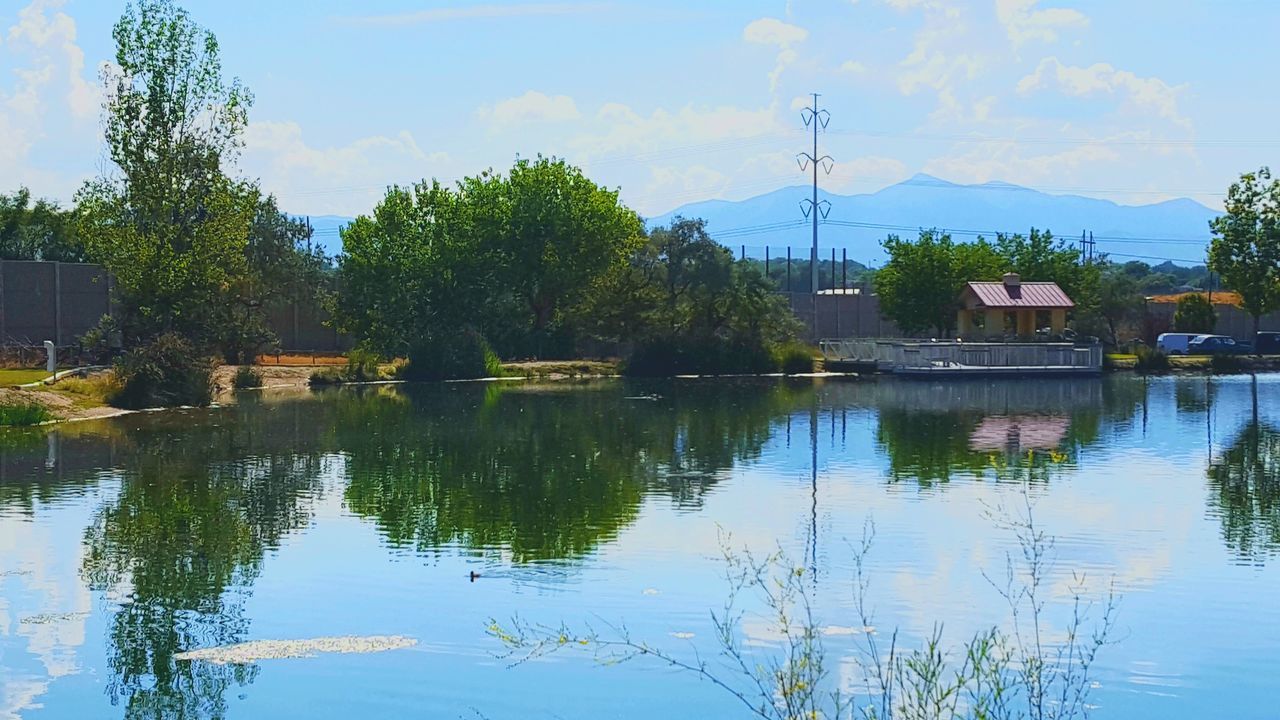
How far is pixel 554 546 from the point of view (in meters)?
19.6

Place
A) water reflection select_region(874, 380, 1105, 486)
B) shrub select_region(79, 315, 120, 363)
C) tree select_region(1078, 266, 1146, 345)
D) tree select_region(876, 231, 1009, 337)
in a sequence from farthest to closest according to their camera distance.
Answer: tree select_region(1078, 266, 1146, 345) < tree select_region(876, 231, 1009, 337) < shrub select_region(79, 315, 120, 363) < water reflection select_region(874, 380, 1105, 486)

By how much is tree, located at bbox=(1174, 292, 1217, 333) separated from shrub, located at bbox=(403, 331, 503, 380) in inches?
1636

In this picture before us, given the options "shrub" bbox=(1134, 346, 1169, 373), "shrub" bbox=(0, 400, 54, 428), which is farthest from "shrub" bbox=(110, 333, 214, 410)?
"shrub" bbox=(1134, 346, 1169, 373)

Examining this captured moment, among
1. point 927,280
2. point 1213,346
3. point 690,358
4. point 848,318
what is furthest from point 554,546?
point 1213,346

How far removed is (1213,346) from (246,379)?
4808 cm

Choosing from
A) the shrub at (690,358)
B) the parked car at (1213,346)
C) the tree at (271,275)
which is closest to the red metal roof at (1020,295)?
the shrub at (690,358)

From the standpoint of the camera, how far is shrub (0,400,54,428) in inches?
1412

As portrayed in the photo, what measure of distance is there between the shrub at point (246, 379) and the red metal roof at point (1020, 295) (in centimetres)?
3124

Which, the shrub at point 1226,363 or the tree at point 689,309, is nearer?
the tree at point 689,309

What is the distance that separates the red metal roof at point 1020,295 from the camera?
6844 cm

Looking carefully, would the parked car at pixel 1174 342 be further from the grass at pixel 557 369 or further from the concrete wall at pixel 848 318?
the grass at pixel 557 369

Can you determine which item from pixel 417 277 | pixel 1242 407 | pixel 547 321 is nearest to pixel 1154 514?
pixel 1242 407

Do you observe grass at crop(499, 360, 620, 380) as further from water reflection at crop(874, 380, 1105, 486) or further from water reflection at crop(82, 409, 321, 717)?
water reflection at crop(82, 409, 321, 717)

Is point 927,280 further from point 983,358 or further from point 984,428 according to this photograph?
point 984,428
